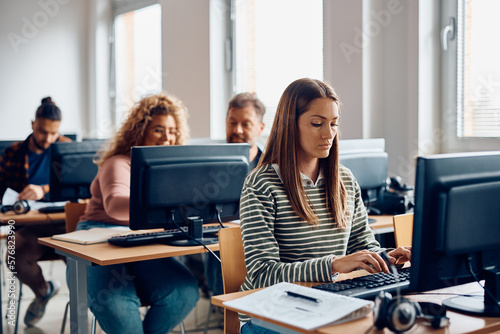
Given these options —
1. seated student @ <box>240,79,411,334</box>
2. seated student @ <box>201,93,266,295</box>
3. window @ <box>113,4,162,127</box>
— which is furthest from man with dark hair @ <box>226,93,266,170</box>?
window @ <box>113,4,162,127</box>

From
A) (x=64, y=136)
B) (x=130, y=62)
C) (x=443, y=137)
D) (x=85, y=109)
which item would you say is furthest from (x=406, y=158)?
(x=85, y=109)

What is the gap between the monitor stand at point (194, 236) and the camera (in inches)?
85.5

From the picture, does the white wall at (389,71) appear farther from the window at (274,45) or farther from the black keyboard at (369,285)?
the black keyboard at (369,285)

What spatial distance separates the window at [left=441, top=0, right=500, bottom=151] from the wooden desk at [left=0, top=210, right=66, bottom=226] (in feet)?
6.82

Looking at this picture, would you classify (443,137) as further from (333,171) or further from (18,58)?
(18,58)

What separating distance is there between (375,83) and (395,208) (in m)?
0.77

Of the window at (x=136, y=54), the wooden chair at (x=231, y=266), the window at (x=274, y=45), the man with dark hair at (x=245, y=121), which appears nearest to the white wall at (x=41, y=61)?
the window at (x=136, y=54)

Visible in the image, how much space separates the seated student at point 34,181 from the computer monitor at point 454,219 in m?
2.38

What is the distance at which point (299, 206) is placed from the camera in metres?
1.69

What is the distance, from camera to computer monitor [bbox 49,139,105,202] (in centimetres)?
295

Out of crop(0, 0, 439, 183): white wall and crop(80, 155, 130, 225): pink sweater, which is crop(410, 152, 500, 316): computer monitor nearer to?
crop(80, 155, 130, 225): pink sweater

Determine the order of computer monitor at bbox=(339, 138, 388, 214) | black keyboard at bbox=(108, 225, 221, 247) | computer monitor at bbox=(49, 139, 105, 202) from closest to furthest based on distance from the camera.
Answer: black keyboard at bbox=(108, 225, 221, 247), computer monitor at bbox=(339, 138, 388, 214), computer monitor at bbox=(49, 139, 105, 202)

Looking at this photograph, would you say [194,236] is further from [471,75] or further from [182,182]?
[471,75]

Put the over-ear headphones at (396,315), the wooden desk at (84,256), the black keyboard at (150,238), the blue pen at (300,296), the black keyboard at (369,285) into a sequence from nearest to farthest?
the over-ear headphones at (396,315)
the blue pen at (300,296)
the black keyboard at (369,285)
the wooden desk at (84,256)
the black keyboard at (150,238)
